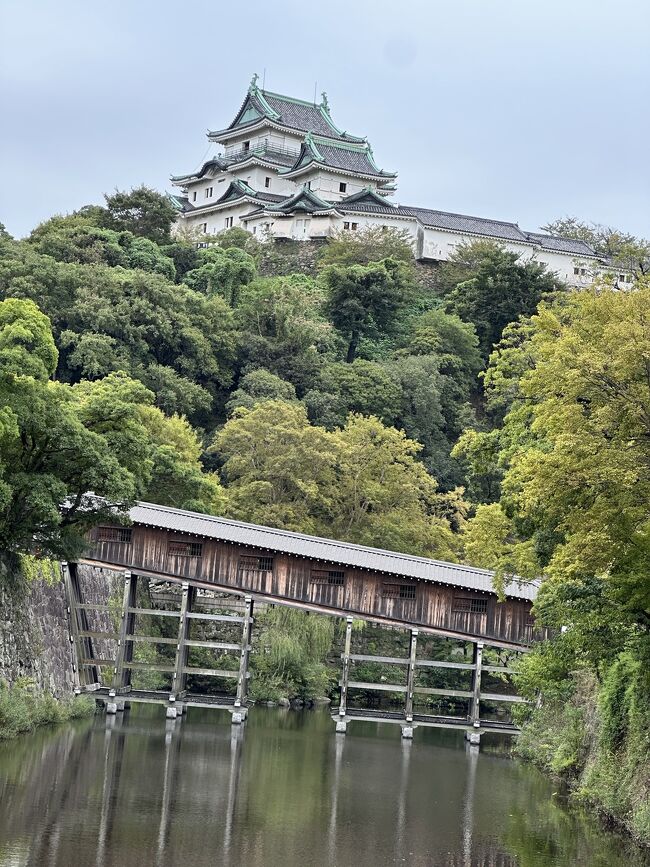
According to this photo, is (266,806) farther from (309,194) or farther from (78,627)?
(309,194)

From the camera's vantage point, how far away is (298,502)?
44.7m

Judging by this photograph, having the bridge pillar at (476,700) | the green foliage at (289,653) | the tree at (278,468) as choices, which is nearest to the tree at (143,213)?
the tree at (278,468)

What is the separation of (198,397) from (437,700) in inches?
656

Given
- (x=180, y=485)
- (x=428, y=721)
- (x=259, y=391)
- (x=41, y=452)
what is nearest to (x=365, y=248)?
(x=259, y=391)

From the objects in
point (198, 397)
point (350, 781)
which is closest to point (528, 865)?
point (350, 781)

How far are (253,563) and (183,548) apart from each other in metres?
2.00

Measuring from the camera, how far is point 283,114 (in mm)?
86312

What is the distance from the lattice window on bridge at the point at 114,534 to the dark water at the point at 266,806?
18.2 feet

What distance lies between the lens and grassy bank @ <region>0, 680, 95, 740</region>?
24.7 metres

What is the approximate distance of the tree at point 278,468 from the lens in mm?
43906

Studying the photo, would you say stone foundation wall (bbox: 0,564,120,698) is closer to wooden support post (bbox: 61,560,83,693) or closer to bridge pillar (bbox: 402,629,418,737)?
wooden support post (bbox: 61,560,83,693)

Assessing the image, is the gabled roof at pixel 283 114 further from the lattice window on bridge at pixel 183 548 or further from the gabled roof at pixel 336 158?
the lattice window on bridge at pixel 183 548

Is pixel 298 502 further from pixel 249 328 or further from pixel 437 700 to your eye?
pixel 249 328

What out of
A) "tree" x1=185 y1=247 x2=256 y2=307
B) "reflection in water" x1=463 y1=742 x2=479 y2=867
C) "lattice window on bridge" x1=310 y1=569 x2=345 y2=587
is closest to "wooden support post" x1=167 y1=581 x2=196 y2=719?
"lattice window on bridge" x1=310 y1=569 x2=345 y2=587
